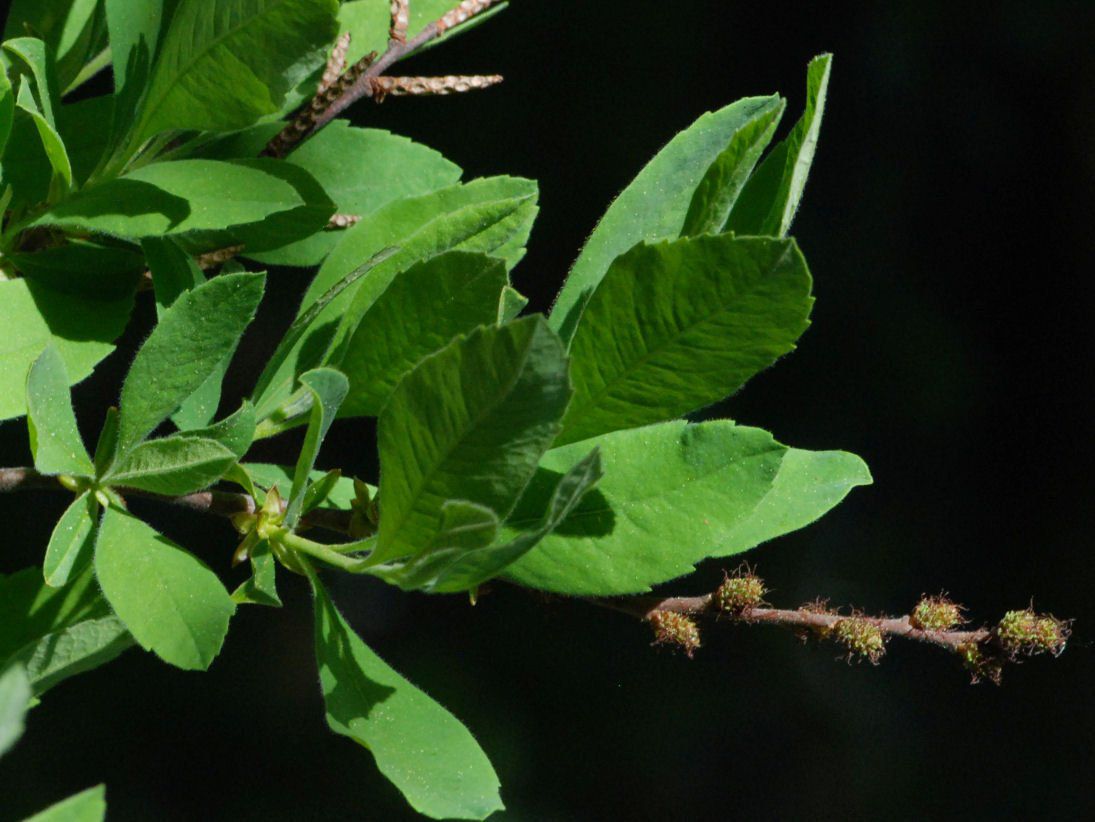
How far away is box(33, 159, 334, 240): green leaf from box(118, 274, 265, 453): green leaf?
0.25 feet

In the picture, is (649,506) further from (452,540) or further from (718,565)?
(718,565)

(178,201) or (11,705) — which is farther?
(178,201)

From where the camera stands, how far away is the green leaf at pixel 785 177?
1.98 feet

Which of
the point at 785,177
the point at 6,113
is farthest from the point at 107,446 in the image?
the point at 785,177

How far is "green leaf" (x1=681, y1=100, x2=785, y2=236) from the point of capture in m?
0.60

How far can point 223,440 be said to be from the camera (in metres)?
0.62

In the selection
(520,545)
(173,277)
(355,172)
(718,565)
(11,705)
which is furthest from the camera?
(718,565)

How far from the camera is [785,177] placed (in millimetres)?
611

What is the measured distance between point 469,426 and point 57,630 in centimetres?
34

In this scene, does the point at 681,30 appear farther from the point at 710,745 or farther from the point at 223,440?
the point at 223,440

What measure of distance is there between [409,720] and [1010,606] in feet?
6.99

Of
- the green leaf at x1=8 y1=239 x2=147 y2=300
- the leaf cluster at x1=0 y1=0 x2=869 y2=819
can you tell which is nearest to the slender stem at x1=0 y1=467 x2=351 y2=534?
the leaf cluster at x1=0 y1=0 x2=869 y2=819

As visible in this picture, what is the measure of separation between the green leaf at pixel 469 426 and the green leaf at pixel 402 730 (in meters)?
0.10

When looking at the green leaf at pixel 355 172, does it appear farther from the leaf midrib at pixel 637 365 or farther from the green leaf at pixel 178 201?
the leaf midrib at pixel 637 365
